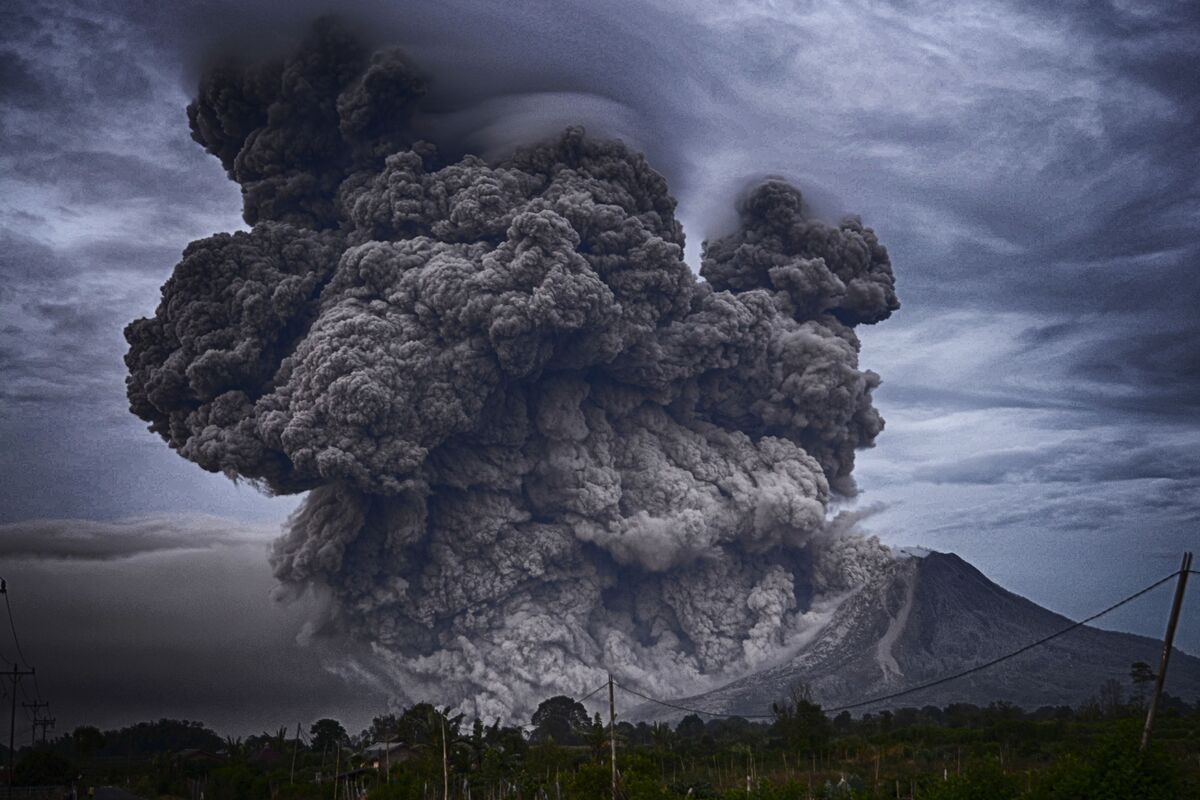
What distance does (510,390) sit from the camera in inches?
2621

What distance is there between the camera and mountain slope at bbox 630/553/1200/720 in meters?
81.3

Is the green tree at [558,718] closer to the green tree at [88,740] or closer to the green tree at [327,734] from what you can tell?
the green tree at [327,734]

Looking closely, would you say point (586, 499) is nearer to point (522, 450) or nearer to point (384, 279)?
point (522, 450)

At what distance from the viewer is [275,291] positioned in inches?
2453

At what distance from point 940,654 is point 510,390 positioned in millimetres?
52580

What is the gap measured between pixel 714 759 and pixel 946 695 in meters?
47.8

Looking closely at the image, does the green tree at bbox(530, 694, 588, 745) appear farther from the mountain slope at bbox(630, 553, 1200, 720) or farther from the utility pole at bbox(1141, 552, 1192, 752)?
the utility pole at bbox(1141, 552, 1192, 752)

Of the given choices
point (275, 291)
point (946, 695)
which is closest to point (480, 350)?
point (275, 291)

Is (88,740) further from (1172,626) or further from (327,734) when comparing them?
(1172,626)

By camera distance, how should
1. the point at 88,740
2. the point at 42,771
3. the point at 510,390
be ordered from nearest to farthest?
the point at 42,771 < the point at 510,390 < the point at 88,740

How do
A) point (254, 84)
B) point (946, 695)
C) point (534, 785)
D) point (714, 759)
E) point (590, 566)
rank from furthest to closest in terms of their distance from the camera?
point (946, 695), point (590, 566), point (254, 84), point (714, 759), point (534, 785)

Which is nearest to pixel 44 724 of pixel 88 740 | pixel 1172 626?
pixel 88 740

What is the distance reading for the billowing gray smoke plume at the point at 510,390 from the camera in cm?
6034

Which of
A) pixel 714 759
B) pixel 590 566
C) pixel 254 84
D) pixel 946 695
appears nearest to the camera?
pixel 714 759
